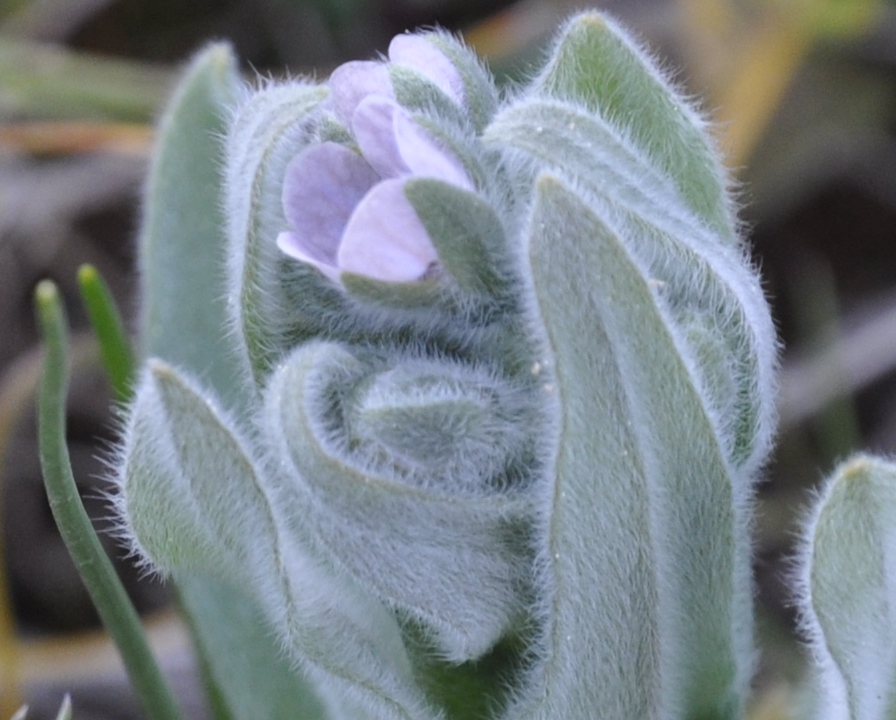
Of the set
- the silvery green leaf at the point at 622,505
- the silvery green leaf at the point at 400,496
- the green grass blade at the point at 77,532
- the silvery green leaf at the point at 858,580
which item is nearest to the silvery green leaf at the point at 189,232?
the green grass blade at the point at 77,532

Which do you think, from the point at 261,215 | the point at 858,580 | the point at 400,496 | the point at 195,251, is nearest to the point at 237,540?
the point at 400,496

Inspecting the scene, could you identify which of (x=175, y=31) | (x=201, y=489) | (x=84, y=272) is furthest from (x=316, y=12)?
(x=201, y=489)

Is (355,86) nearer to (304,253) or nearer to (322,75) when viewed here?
(304,253)

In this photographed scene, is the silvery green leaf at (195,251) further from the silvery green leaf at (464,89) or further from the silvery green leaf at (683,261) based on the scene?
the silvery green leaf at (683,261)

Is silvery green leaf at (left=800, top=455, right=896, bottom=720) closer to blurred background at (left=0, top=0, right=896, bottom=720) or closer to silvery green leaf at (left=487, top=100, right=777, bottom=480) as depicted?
silvery green leaf at (left=487, top=100, right=777, bottom=480)

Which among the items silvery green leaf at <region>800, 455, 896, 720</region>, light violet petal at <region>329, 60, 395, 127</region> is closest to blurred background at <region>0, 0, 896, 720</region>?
silvery green leaf at <region>800, 455, 896, 720</region>
